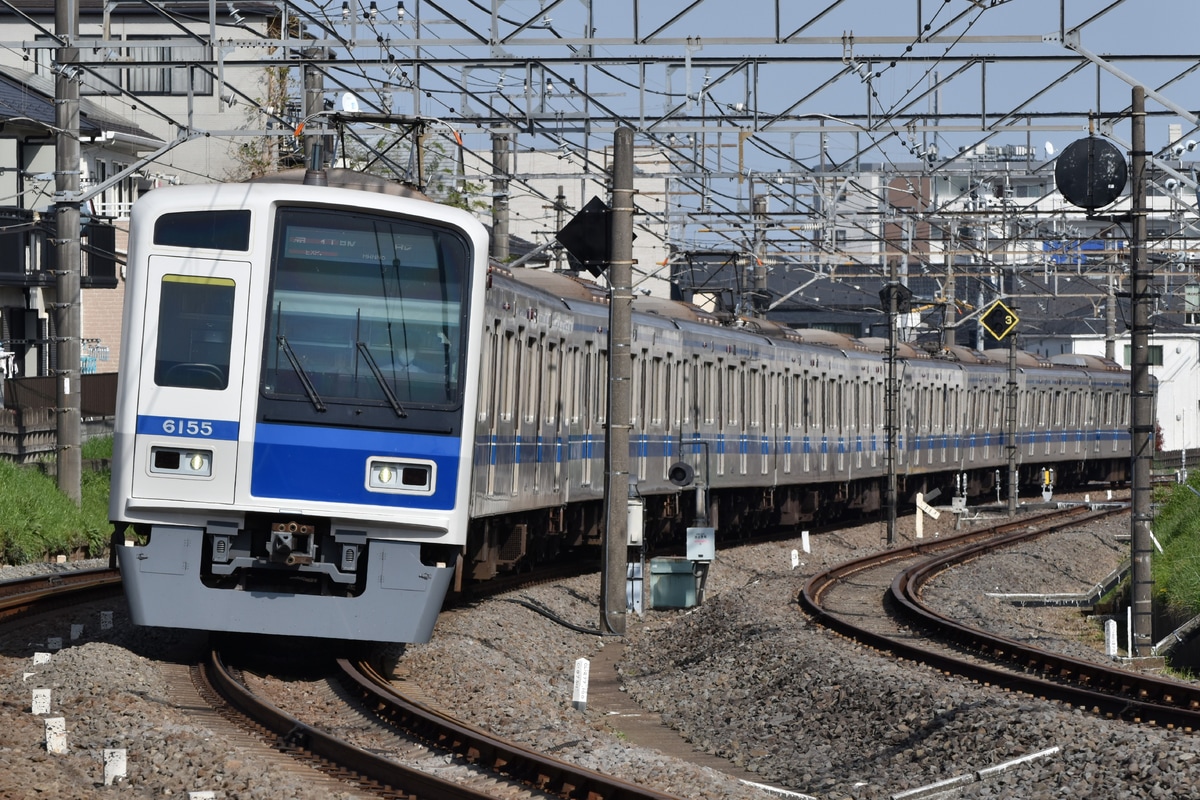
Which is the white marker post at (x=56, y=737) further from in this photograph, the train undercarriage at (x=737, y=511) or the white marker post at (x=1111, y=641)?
the white marker post at (x=1111, y=641)

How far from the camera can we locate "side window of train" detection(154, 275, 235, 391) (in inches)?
394

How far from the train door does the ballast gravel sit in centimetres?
109

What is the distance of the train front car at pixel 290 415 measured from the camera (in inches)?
390

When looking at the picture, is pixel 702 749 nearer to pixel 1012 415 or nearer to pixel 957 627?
pixel 957 627

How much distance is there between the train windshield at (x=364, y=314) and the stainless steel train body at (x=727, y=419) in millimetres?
1673

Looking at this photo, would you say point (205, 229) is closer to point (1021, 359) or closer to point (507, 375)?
point (507, 375)

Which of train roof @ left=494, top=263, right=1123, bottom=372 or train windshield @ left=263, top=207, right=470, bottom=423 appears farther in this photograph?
train roof @ left=494, top=263, right=1123, bottom=372

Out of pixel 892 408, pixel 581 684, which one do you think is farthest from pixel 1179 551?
pixel 581 684

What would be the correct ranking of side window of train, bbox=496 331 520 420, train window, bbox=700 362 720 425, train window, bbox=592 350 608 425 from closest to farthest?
side window of train, bbox=496 331 520 420
train window, bbox=592 350 608 425
train window, bbox=700 362 720 425

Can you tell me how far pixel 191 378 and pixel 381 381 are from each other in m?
1.05

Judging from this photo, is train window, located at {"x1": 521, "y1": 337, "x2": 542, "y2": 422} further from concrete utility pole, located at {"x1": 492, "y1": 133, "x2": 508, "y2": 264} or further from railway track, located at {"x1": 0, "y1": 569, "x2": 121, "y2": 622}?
concrete utility pole, located at {"x1": 492, "y1": 133, "x2": 508, "y2": 264}

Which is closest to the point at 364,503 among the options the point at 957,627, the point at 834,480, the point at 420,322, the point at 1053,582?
the point at 420,322

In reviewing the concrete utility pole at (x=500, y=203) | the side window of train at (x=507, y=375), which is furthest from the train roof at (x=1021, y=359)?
the side window of train at (x=507, y=375)

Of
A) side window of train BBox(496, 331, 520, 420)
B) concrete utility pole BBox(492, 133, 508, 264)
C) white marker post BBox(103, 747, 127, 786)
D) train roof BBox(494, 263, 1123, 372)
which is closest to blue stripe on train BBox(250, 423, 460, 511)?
white marker post BBox(103, 747, 127, 786)
